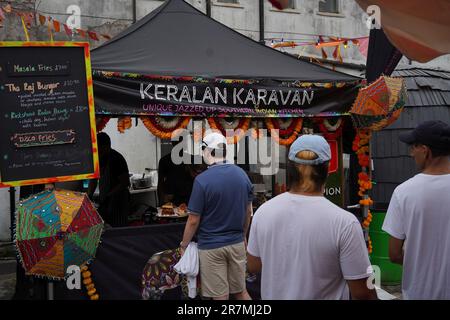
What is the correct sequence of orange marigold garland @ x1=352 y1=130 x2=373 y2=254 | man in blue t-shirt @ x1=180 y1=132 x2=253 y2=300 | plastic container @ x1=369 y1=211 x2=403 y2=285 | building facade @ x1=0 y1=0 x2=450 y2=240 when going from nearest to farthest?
1. man in blue t-shirt @ x1=180 y1=132 x2=253 y2=300
2. orange marigold garland @ x1=352 y1=130 x2=373 y2=254
3. plastic container @ x1=369 y1=211 x2=403 y2=285
4. building facade @ x1=0 y1=0 x2=450 y2=240

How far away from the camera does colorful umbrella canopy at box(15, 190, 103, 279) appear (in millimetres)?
4352

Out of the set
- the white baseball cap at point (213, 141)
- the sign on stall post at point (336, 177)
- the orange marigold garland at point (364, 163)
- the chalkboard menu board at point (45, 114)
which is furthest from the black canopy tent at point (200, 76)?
the white baseball cap at point (213, 141)

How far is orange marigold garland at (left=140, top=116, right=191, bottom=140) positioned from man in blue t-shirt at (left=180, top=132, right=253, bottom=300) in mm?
841

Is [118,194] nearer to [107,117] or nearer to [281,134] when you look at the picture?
[107,117]

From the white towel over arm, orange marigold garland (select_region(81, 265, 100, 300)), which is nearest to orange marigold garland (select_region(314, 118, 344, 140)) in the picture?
the white towel over arm

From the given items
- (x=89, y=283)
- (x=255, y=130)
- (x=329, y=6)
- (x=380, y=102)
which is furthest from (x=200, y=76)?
(x=329, y=6)

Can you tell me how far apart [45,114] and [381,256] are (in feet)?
14.7

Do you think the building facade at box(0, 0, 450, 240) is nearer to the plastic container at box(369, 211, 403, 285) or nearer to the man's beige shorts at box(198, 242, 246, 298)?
the plastic container at box(369, 211, 403, 285)

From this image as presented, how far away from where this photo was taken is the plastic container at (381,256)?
6688mm

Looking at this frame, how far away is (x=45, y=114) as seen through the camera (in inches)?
179

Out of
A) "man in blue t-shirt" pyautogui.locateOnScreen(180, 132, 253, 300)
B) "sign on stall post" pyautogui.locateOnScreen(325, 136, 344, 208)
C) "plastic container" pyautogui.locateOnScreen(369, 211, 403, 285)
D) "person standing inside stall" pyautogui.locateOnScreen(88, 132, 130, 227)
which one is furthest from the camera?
"plastic container" pyautogui.locateOnScreen(369, 211, 403, 285)

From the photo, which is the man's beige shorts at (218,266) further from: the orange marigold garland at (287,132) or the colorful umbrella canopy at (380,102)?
the colorful umbrella canopy at (380,102)

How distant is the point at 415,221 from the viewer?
9.40ft
